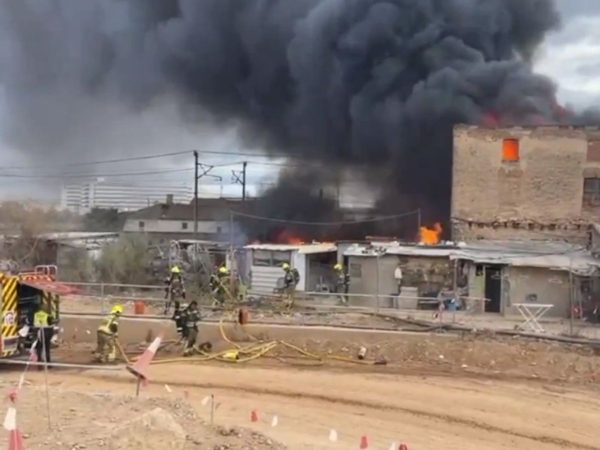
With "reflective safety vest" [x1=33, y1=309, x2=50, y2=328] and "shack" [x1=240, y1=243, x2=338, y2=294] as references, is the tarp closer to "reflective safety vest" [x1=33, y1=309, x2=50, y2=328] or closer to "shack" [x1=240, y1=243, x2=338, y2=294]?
"reflective safety vest" [x1=33, y1=309, x2=50, y2=328]

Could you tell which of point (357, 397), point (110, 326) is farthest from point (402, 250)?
point (357, 397)

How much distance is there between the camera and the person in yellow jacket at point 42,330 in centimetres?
1499

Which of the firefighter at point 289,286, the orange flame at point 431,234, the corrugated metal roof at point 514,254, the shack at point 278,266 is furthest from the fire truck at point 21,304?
the orange flame at point 431,234

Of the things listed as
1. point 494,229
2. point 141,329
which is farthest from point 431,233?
point 141,329

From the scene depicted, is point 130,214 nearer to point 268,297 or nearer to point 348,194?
point 348,194

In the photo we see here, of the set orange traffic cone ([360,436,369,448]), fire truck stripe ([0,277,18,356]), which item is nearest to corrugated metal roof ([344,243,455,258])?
fire truck stripe ([0,277,18,356])

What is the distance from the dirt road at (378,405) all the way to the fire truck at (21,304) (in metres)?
0.74

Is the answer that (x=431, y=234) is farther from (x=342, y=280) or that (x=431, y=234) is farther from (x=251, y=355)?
(x=251, y=355)

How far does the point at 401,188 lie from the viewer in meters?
42.6

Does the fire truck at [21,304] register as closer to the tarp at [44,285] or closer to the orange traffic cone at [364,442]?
the tarp at [44,285]

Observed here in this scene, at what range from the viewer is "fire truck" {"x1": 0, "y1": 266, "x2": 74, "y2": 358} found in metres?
14.5

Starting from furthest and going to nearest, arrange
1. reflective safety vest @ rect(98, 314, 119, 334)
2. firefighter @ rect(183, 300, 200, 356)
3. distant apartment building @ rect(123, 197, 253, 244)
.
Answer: distant apartment building @ rect(123, 197, 253, 244), firefighter @ rect(183, 300, 200, 356), reflective safety vest @ rect(98, 314, 119, 334)

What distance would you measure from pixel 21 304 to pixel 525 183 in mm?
25048

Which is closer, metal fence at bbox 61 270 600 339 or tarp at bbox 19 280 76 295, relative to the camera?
tarp at bbox 19 280 76 295
